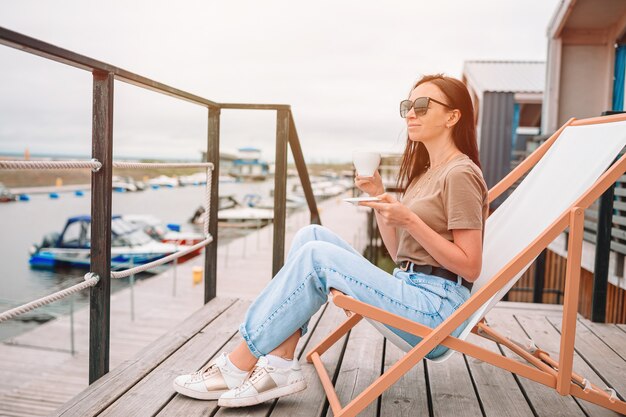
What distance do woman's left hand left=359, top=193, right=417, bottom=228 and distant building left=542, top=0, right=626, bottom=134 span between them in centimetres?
729

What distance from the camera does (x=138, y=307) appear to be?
47.6ft

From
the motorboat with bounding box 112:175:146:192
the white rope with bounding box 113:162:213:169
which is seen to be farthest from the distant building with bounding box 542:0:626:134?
the motorboat with bounding box 112:175:146:192

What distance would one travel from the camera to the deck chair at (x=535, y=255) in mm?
1546

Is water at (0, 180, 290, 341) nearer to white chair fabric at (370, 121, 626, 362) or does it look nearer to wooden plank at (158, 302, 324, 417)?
wooden plank at (158, 302, 324, 417)

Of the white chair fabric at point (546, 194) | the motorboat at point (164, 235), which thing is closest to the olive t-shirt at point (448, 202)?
the white chair fabric at point (546, 194)

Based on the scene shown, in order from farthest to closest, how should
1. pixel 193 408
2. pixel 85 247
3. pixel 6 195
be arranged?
1. pixel 6 195
2. pixel 85 247
3. pixel 193 408

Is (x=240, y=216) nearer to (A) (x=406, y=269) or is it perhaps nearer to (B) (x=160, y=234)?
(B) (x=160, y=234)

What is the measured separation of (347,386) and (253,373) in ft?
1.41

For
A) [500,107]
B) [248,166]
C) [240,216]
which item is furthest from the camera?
[248,166]

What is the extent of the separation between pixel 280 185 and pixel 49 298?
1.47 m

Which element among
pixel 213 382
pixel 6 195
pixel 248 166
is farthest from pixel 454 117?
pixel 248 166

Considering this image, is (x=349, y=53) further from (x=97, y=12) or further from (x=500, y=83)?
(x=500, y=83)

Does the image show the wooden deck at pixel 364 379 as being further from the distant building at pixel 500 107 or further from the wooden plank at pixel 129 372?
the distant building at pixel 500 107

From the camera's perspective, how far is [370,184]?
1.75m
